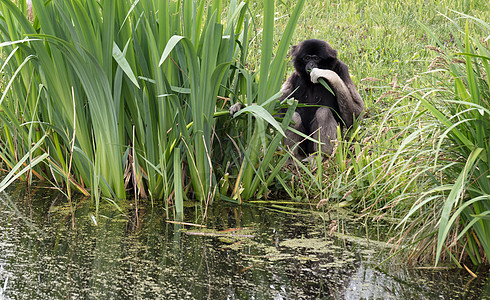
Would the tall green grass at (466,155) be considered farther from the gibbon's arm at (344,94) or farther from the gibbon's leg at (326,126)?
the gibbon's leg at (326,126)

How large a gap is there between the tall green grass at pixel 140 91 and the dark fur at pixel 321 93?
1108mm

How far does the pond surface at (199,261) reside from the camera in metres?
2.36

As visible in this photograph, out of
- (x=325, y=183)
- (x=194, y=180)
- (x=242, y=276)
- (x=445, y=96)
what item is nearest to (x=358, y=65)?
(x=325, y=183)

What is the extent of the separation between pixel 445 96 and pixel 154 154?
181cm

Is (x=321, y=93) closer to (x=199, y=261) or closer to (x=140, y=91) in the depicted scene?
(x=140, y=91)

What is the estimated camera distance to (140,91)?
3514 millimetres

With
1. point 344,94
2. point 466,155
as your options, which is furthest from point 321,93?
point 466,155

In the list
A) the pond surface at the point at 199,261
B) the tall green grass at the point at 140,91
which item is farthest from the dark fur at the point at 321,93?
the pond surface at the point at 199,261

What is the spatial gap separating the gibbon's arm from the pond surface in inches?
59.2

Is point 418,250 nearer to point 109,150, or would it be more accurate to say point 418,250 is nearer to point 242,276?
point 242,276

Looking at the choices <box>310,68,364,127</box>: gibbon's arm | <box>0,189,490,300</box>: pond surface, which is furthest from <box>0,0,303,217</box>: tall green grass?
<box>310,68,364,127</box>: gibbon's arm

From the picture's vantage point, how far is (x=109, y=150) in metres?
3.46

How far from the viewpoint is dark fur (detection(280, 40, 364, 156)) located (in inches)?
188

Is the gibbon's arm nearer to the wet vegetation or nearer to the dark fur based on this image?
the dark fur
